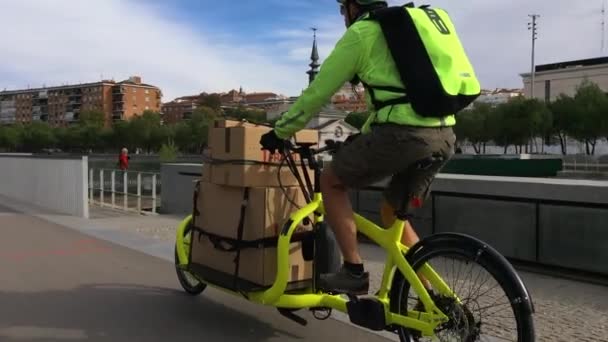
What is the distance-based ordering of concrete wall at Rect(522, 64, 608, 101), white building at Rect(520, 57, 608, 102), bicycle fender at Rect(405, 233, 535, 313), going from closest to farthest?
1. bicycle fender at Rect(405, 233, 535, 313)
2. concrete wall at Rect(522, 64, 608, 101)
3. white building at Rect(520, 57, 608, 102)

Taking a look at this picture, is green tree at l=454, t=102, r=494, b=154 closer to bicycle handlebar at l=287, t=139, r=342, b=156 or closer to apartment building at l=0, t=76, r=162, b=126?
bicycle handlebar at l=287, t=139, r=342, b=156

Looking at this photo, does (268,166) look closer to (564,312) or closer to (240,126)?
(240,126)

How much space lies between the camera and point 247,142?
4363 mm

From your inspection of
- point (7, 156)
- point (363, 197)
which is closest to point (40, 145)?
point (7, 156)

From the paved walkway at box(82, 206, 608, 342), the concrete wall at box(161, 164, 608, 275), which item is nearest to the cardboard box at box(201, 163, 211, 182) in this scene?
the paved walkway at box(82, 206, 608, 342)

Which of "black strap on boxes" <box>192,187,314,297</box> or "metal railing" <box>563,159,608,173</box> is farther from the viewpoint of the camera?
"metal railing" <box>563,159,608,173</box>

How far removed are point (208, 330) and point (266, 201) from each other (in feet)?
3.70

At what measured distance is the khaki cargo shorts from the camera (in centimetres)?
342

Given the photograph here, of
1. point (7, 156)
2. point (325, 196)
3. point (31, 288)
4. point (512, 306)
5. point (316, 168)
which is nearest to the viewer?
point (512, 306)

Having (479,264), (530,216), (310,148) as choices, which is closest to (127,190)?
(530,216)

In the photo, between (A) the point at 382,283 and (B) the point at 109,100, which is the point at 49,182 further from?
(B) the point at 109,100

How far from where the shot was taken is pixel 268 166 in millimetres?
4402

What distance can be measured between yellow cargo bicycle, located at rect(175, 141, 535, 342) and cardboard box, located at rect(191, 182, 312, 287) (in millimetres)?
136

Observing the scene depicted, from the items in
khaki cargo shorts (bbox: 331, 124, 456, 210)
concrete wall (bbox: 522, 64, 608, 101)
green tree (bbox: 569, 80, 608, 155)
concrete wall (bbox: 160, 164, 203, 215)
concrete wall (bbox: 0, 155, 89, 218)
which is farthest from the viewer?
concrete wall (bbox: 522, 64, 608, 101)
